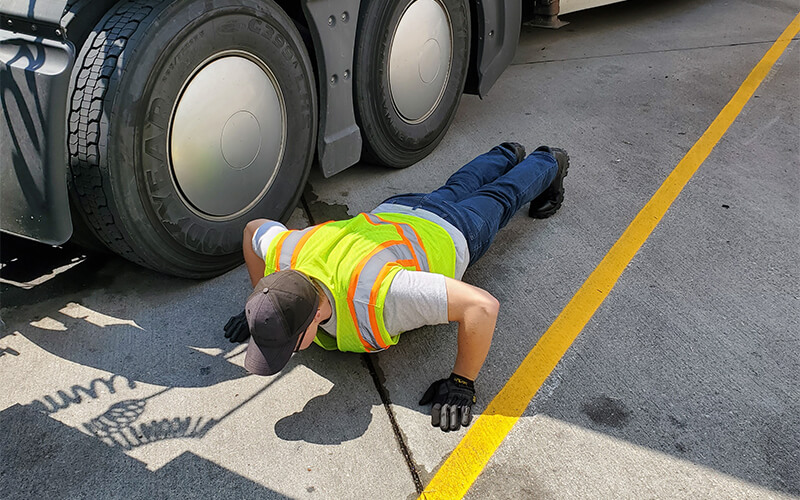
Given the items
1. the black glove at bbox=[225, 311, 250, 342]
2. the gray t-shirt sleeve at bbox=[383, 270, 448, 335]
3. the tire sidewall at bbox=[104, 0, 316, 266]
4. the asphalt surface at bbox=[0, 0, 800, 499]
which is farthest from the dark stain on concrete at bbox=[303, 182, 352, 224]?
the gray t-shirt sleeve at bbox=[383, 270, 448, 335]

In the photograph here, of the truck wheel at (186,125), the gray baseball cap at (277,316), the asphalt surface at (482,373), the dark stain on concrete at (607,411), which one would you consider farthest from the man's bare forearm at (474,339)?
the truck wheel at (186,125)

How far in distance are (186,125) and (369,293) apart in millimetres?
1044

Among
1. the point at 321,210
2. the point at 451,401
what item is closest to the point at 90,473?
the point at 451,401

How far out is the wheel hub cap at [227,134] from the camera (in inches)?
109

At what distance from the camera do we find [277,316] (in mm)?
Answer: 2160

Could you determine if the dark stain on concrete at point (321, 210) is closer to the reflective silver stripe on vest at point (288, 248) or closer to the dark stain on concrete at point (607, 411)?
the reflective silver stripe on vest at point (288, 248)

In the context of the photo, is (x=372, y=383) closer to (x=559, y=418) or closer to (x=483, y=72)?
(x=559, y=418)

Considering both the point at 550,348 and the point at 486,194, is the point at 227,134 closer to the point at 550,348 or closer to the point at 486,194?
the point at 486,194

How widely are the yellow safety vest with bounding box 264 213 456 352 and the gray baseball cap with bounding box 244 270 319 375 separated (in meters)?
0.13

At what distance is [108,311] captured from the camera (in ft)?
9.73

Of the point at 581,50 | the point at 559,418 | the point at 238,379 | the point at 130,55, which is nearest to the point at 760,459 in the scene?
the point at 559,418

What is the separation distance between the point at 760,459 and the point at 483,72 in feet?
9.06

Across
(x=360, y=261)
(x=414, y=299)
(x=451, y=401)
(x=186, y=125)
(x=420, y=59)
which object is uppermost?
(x=186, y=125)

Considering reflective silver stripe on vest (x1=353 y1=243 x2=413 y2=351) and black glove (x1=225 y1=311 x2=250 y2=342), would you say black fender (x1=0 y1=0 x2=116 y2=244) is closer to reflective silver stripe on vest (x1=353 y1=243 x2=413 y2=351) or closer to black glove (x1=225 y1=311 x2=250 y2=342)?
black glove (x1=225 y1=311 x2=250 y2=342)
